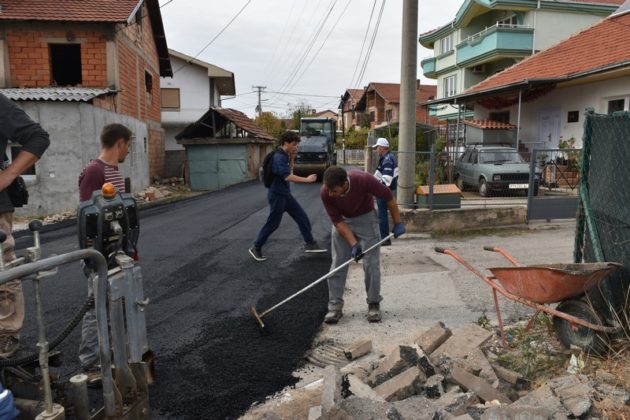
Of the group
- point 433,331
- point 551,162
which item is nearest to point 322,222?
point 551,162

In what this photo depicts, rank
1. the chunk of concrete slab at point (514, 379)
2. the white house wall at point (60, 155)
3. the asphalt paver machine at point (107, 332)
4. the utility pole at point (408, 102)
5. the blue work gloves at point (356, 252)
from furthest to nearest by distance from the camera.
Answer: the white house wall at point (60, 155)
the utility pole at point (408, 102)
the blue work gloves at point (356, 252)
the chunk of concrete slab at point (514, 379)
the asphalt paver machine at point (107, 332)

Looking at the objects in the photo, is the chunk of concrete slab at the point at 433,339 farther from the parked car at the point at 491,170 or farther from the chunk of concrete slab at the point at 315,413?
the parked car at the point at 491,170

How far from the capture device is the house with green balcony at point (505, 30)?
2414cm

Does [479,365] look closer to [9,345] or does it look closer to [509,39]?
[9,345]

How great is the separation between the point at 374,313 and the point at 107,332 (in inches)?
114

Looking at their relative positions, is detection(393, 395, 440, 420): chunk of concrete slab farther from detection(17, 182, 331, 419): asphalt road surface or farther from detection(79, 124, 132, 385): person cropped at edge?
detection(79, 124, 132, 385): person cropped at edge

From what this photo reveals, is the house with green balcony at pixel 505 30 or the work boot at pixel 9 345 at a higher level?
the house with green balcony at pixel 505 30

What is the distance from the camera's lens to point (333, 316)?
15.6 ft

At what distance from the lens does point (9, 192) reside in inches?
126

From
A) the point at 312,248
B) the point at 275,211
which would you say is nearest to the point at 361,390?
the point at 275,211

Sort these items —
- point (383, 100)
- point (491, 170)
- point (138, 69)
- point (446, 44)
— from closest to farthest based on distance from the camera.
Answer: point (491, 170) < point (138, 69) < point (446, 44) < point (383, 100)

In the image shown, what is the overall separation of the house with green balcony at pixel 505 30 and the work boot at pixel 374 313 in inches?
703

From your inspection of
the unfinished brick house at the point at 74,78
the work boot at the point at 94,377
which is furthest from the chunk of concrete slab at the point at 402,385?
the unfinished brick house at the point at 74,78

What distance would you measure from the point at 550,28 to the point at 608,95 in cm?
1193
